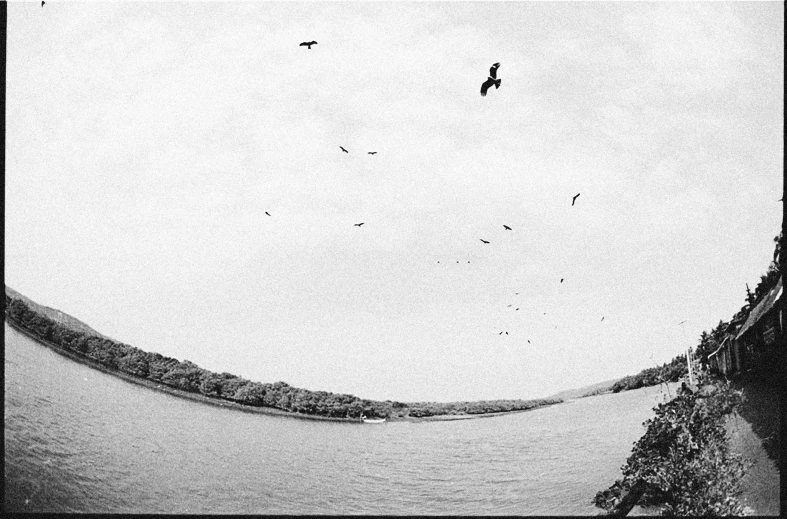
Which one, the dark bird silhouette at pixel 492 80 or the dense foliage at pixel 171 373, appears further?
the dense foliage at pixel 171 373

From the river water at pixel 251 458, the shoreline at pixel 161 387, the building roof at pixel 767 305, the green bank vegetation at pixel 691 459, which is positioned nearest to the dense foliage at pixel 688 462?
the green bank vegetation at pixel 691 459

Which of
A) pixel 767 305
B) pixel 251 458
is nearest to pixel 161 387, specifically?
pixel 251 458

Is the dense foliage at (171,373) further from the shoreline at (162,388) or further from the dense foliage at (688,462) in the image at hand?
the dense foliage at (688,462)

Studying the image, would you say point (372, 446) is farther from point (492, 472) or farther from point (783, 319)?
point (783, 319)

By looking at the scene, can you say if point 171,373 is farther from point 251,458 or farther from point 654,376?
point 654,376

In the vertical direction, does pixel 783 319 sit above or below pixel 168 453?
above

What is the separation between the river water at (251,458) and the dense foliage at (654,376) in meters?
1.35

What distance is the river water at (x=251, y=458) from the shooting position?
12469 mm

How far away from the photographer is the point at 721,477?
9391mm

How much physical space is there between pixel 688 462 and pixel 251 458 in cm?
1119

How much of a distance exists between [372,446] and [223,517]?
6007 millimetres

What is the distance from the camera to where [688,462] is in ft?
33.0

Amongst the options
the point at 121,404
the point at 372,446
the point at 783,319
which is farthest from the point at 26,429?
the point at 783,319

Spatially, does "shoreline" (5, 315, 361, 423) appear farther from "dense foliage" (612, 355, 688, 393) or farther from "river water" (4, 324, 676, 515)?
"dense foliage" (612, 355, 688, 393)
